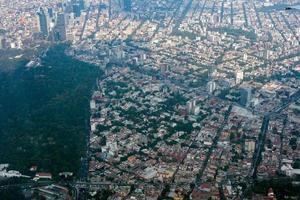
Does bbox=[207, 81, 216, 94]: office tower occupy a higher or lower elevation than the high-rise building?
lower

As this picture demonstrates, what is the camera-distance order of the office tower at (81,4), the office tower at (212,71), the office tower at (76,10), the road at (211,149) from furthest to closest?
1. the office tower at (81,4)
2. the office tower at (76,10)
3. the office tower at (212,71)
4. the road at (211,149)

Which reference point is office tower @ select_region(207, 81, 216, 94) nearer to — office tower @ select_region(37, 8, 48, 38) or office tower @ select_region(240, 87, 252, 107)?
office tower @ select_region(240, 87, 252, 107)

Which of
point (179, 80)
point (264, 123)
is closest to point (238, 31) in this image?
point (179, 80)

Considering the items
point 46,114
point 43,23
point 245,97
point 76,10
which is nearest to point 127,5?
point 76,10

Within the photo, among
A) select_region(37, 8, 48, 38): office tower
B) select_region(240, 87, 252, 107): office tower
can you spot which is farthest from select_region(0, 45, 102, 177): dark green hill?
select_region(37, 8, 48, 38): office tower

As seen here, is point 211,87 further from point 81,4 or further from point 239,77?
point 81,4

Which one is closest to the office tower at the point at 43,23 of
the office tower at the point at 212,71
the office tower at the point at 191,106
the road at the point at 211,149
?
the office tower at the point at 212,71

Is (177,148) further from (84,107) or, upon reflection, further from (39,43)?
(39,43)

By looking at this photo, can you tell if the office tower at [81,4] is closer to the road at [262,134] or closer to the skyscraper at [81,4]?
the skyscraper at [81,4]
